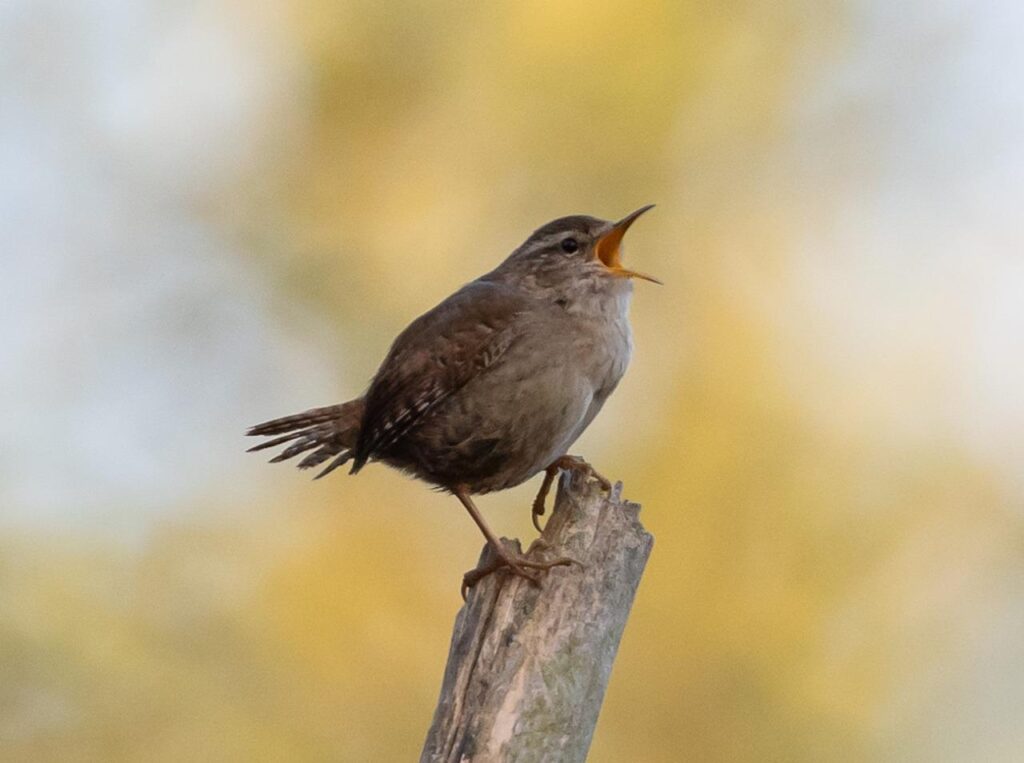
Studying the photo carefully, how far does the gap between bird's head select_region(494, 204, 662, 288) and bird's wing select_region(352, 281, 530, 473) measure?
9.5 inches

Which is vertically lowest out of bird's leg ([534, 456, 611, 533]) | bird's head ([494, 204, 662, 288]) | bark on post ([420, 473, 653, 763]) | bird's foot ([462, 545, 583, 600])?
bark on post ([420, 473, 653, 763])

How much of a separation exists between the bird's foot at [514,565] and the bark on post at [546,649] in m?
0.02

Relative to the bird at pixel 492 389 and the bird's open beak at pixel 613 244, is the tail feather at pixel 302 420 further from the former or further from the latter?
the bird's open beak at pixel 613 244

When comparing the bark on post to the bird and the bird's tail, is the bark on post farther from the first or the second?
the bird's tail

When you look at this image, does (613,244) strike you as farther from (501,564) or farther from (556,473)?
(501,564)

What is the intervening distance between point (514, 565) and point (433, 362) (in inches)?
36.6

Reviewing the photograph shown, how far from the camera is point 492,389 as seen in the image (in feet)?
12.8

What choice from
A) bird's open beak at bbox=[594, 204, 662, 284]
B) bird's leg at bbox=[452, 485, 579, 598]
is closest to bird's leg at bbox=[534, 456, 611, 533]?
bird's leg at bbox=[452, 485, 579, 598]

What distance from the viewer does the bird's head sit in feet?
13.9

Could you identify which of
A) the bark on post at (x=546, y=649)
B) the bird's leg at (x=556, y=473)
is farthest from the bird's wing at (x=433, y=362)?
the bark on post at (x=546, y=649)

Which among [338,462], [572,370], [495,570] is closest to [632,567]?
[495,570]

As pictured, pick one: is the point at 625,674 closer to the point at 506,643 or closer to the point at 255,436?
the point at 255,436

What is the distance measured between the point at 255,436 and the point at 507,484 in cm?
88

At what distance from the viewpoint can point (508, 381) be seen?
3.89 meters
